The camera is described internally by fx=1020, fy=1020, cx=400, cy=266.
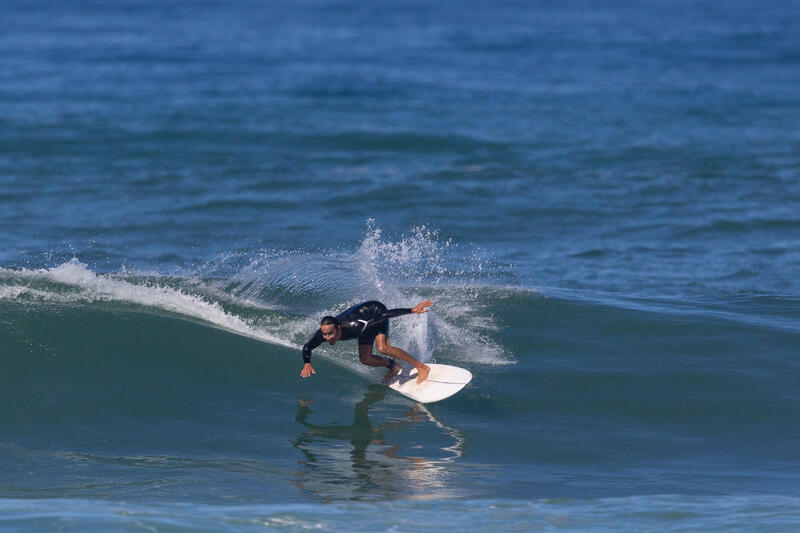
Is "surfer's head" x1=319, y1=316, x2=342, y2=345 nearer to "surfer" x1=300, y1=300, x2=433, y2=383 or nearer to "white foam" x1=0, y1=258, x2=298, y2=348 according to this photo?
"surfer" x1=300, y1=300, x2=433, y2=383

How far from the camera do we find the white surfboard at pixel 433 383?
44.0 ft

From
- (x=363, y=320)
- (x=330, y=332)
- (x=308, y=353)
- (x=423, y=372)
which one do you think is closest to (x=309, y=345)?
(x=308, y=353)

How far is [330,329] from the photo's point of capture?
12.5 m

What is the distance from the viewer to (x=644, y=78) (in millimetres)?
47812

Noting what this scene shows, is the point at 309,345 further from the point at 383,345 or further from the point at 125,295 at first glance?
the point at 125,295

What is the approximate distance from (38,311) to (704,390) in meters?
9.89

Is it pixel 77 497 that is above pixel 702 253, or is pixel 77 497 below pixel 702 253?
below

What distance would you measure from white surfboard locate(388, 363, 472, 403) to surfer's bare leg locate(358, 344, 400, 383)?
10 cm

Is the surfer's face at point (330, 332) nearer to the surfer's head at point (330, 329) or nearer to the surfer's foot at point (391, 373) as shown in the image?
the surfer's head at point (330, 329)

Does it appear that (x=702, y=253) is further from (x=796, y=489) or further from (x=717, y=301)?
(x=796, y=489)

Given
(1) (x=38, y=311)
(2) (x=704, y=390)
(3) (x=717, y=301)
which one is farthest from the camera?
(3) (x=717, y=301)

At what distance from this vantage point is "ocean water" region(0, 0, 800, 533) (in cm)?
1126

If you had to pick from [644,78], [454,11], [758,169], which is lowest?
[758,169]

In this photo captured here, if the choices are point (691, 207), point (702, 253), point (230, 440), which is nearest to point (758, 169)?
point (691, 207)
